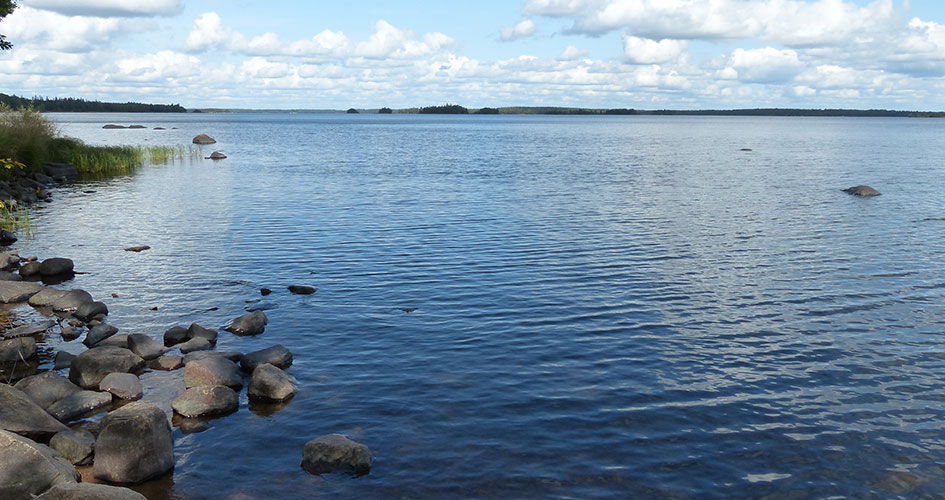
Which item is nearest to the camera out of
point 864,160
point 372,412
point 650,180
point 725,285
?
point 372,412

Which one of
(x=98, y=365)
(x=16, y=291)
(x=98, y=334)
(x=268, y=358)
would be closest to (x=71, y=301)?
(x=16, y=291)

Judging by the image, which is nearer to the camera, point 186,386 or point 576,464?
point 576,464

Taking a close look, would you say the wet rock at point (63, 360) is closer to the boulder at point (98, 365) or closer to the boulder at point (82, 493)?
the boulder at point (98, 365)

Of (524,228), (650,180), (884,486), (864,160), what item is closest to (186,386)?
(884,486)

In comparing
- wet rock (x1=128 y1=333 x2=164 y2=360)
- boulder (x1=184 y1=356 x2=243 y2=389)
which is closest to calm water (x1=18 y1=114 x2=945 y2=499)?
boulder (x1=184 y1=356 x2=243 y2=389)

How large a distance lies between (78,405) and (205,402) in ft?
8.56

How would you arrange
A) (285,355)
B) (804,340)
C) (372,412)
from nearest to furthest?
(372,412)
(285,355)
(804,340)

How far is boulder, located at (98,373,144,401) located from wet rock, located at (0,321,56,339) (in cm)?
530

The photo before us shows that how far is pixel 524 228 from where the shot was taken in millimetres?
37219

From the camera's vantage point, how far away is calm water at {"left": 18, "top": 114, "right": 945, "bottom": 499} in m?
12.6

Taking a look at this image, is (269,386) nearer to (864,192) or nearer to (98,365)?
(98,365)

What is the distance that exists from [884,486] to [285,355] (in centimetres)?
1261

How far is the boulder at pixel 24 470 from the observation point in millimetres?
10773

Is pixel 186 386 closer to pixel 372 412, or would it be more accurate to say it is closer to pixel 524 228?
pixel 372 412
